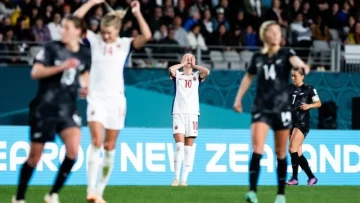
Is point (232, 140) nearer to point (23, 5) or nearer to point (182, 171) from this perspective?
point (182, 171)

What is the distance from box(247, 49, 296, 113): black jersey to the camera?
1320cm

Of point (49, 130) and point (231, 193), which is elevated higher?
point (49, 130)

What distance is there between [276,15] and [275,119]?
1426cm

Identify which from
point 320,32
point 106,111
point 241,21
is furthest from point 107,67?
point 320,32

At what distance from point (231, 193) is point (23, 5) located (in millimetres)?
11214

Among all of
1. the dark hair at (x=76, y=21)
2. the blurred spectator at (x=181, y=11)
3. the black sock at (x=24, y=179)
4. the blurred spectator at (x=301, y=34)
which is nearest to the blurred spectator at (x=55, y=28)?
the blurred spectator at (x=181, y=11)

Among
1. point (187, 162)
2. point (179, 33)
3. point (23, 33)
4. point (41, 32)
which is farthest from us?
point (179, 33)

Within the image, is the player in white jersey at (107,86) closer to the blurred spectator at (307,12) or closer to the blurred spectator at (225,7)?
the blurred spectator at (225,7)

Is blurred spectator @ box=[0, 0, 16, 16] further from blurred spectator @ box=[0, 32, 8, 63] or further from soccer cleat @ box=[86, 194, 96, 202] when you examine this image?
soccer cleat @ box=[86, 194, 96, 202]

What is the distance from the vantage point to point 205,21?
26.7m

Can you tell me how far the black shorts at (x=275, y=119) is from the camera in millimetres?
13156

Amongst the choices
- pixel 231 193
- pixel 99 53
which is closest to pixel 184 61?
pixel 231 193

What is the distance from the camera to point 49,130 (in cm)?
1234

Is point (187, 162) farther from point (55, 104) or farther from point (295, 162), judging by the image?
point (55, 104)
